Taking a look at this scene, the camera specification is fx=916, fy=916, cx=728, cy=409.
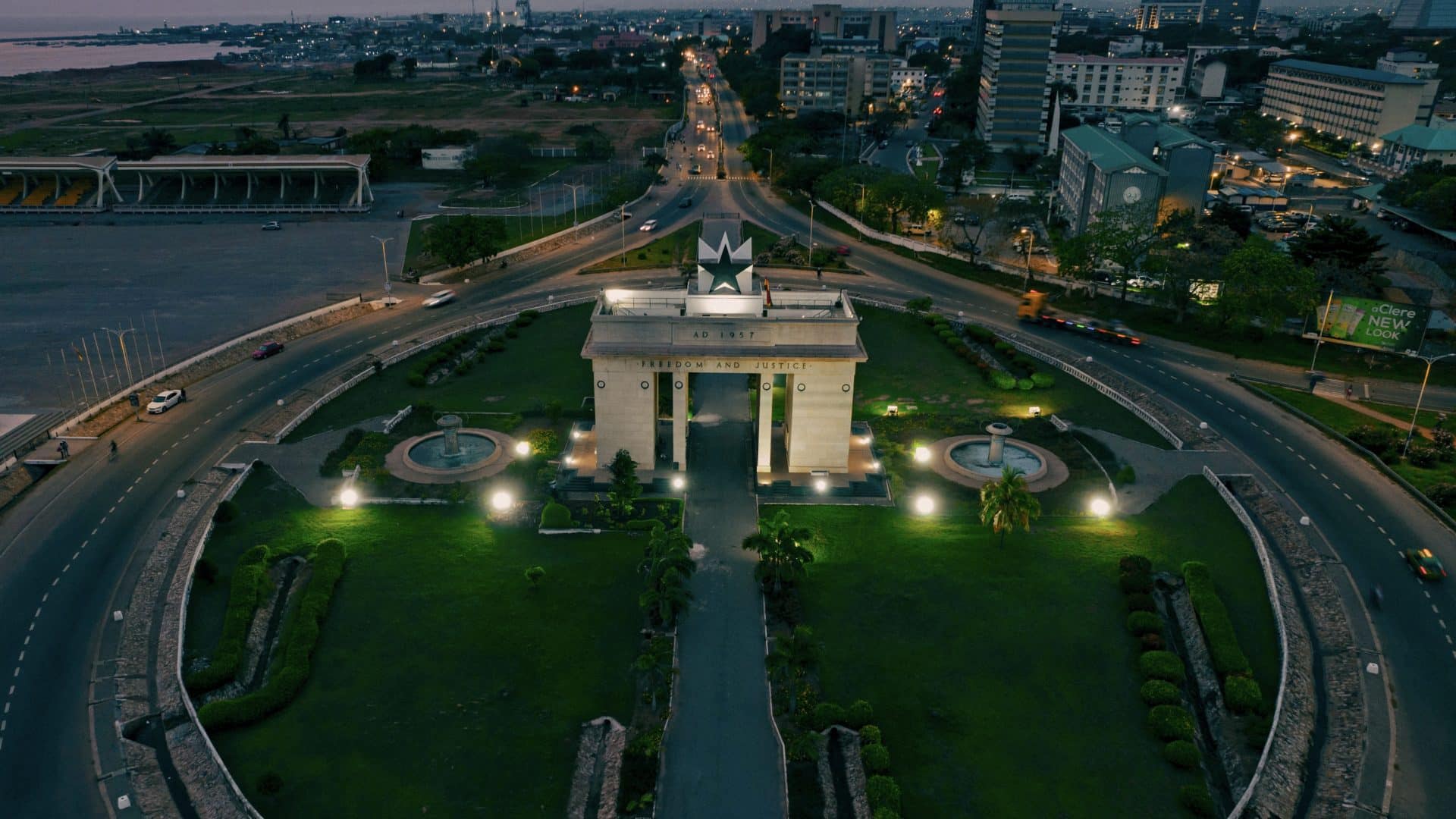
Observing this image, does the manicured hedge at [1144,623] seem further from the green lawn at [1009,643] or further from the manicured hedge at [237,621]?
the manicured hedge at [237,621]

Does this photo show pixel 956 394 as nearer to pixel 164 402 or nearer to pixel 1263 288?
pixel 1263 288

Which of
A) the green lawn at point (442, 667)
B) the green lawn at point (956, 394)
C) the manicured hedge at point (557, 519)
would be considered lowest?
the green lawn at point (442, 667)

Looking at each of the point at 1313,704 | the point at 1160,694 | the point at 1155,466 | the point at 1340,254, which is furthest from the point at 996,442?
the point at 1340,254

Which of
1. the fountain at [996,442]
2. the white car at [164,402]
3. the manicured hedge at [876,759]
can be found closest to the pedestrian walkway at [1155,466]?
the fountain at [996,442]

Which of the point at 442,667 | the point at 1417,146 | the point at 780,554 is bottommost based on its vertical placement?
the point at 442,667

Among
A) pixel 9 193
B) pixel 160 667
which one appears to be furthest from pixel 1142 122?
pixel 9 193

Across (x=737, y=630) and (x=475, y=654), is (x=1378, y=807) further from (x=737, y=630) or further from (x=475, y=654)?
(x=475, y=654)
